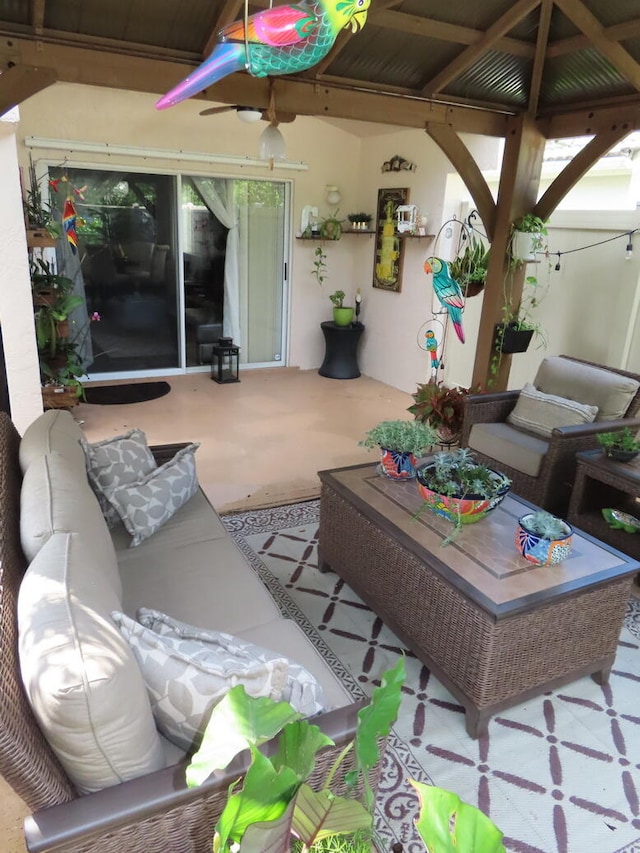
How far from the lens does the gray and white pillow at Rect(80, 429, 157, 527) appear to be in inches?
90.6

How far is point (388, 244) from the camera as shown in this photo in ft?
20.0

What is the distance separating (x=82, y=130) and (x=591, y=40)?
4097mm

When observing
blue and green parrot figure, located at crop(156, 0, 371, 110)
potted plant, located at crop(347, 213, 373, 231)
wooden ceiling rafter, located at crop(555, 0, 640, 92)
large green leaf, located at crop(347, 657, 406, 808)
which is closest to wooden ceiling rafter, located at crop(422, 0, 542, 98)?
wooden ceiling rafter, located at crop(555, 0, 640, 92)

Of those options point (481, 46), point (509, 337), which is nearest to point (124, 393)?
point (509, 337)

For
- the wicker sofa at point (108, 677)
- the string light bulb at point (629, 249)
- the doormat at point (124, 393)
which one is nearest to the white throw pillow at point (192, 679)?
the wicker sofa at point (108, 677)

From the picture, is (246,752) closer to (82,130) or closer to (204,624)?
(204,624)

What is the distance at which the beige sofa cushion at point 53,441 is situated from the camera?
6.70 feet

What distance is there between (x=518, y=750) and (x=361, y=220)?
17.8 feet

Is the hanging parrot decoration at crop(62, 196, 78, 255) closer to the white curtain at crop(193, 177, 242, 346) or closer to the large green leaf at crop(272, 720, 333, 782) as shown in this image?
the white curtain at crop(193, 177, 242, 346)

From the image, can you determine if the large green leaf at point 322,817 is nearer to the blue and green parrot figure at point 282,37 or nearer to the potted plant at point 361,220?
the blue and green parrot figure at point 282,37

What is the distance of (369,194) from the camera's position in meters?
6.37

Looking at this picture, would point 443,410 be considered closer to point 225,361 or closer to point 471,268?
point 471,268

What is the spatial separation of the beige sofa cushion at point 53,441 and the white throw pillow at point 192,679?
938 mm

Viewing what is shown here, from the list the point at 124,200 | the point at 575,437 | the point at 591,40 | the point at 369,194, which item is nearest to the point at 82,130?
the point at 124,200
